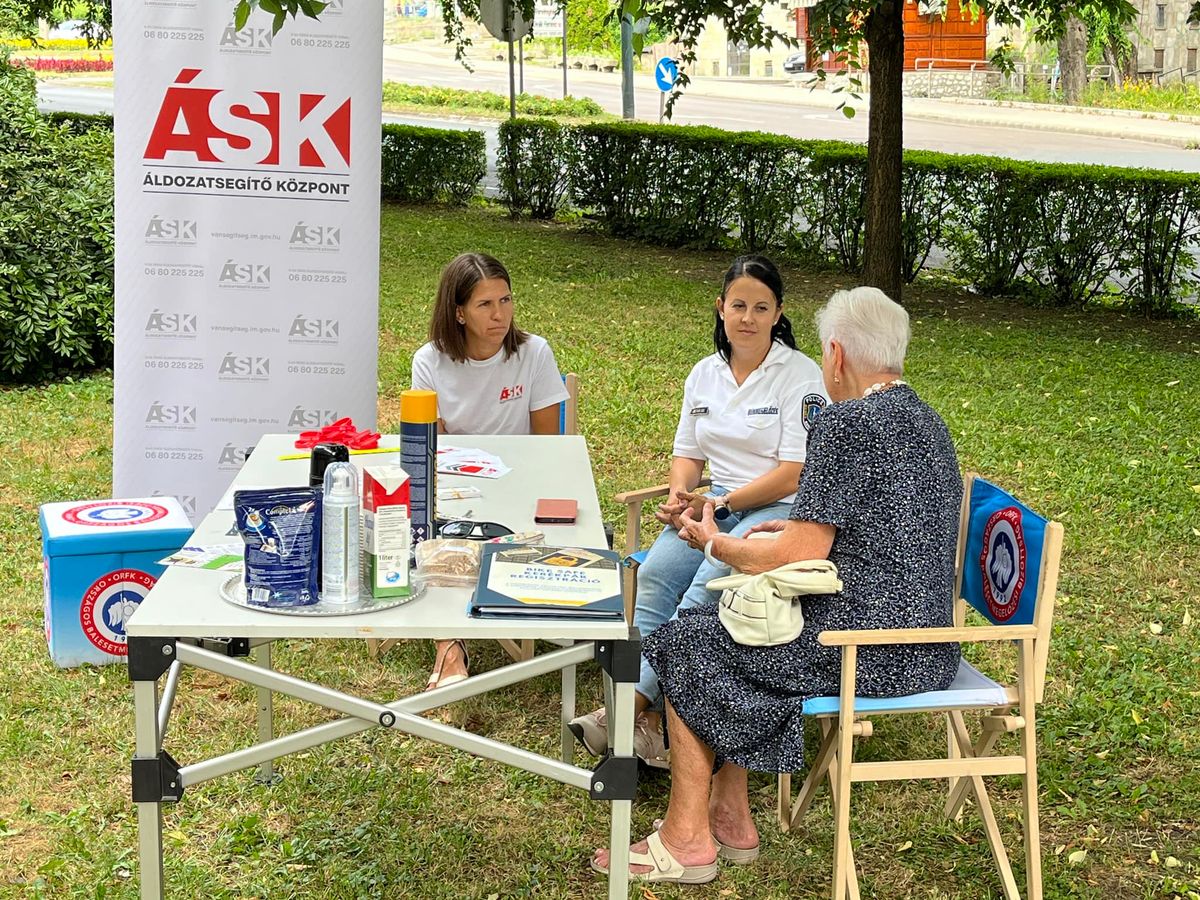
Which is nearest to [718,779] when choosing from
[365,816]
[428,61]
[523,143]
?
[365,816]

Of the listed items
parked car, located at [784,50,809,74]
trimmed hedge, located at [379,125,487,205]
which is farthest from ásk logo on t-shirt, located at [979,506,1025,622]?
parked car, located at [784,50,809,74]

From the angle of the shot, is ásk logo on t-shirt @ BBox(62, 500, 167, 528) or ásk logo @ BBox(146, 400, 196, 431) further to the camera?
ásk logo @ BBox(146, 400, 196, 431)

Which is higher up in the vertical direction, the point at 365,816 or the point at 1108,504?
the point at 1108,504

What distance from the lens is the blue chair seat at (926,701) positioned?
2900 mm

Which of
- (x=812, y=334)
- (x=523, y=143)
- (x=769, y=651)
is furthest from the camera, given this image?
(x=523, y=143)

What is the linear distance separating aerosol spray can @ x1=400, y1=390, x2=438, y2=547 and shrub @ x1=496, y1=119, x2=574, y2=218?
11075 millimetres

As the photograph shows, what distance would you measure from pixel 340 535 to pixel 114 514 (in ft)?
7.05

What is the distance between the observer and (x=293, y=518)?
248cm

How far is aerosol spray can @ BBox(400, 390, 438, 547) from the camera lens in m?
2.85

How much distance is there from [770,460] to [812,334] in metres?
5.32

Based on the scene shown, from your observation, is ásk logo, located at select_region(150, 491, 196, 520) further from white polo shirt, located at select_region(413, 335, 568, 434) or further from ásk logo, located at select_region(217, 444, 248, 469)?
white polo shirt, located at select_region(413, 335, 568, 434)

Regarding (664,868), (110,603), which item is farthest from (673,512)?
(110,603)

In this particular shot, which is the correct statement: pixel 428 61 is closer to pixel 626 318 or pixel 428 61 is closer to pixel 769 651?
pixel 626 318

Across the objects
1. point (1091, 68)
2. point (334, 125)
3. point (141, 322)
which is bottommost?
point (141, 322)
